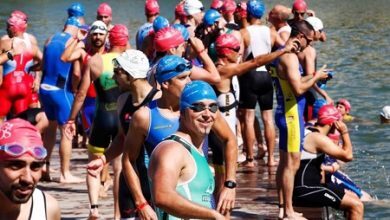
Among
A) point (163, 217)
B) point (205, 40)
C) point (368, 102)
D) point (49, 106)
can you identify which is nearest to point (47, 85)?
point (49, 106)

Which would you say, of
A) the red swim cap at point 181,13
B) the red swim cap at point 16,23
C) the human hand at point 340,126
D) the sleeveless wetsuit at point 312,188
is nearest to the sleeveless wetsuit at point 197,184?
the sleeveless wetsuit at point 312,188

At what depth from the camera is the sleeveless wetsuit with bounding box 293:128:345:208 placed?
954 centimetres

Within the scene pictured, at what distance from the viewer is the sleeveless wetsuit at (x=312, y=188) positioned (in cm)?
954

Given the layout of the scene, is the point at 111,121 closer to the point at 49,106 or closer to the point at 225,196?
the point at 49,106

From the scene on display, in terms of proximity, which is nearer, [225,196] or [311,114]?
[225,196]

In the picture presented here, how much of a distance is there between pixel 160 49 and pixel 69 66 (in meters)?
3.55

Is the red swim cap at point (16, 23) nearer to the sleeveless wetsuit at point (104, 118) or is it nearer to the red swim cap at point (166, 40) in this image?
the sleeveless wetsuit at point (104, 118)

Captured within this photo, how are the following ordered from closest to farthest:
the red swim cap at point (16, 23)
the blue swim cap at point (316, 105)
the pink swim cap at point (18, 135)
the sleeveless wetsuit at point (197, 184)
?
the pink swim cap at point (18, 135) → the sleeveless wetsuit at point (197, 184) → the blue swim cap at point (316, 105) → the red swim cap at point (16, 23)

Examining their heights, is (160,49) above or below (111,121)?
above

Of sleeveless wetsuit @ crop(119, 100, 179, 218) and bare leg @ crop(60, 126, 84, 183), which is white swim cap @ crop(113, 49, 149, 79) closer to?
sleeveless wetsuit @ crop(119, 100, 179, 218)

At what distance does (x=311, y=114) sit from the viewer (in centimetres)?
1135

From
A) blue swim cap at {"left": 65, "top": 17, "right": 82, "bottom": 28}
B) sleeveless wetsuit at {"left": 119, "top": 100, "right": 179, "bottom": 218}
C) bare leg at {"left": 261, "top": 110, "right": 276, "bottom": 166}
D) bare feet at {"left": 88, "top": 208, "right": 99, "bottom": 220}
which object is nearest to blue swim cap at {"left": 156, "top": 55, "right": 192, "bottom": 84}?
sleeveless wetsuit at {"left": 119, "top": 100, "right": 179, "bottom": 218}

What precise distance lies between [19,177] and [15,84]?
720 centimetres

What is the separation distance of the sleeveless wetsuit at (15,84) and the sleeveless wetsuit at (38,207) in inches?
272
